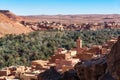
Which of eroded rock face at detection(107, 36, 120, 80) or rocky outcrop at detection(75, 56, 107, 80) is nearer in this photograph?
eroded rock face at detection(107, 36, 120, 80)

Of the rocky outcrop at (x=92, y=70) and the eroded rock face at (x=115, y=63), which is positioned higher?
the eroded rock face at (x=115, y=63)

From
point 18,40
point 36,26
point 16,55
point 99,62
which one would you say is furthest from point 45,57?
point 36,26

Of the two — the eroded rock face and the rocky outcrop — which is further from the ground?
the eroded rock face

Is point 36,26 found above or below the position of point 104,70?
below

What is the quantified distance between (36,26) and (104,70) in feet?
293

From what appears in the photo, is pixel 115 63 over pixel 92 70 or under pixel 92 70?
over

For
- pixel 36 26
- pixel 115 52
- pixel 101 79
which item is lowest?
pixel 36 26

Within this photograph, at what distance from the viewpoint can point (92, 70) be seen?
7.24 metres

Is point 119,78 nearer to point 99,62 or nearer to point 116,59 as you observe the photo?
point 116,59

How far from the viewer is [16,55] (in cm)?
3847

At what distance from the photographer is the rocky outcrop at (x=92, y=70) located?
7.18 m

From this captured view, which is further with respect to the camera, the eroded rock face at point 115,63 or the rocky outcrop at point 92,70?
the rocky outcrop at point 92,70

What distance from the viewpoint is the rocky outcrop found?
7.18 meters

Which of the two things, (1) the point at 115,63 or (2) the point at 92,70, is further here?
(2) the point at 92,70
